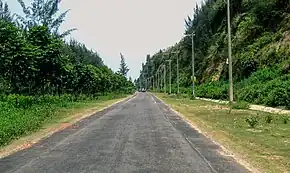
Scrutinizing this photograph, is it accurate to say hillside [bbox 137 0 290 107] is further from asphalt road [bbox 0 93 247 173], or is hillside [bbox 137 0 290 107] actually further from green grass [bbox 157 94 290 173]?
asphalt road [bbox 0 93 247 173]

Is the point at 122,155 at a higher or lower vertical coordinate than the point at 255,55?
lower

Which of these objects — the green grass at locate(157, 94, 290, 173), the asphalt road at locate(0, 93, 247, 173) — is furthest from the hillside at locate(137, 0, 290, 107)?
the asphalt road at locate(0, 93, 247, 173)

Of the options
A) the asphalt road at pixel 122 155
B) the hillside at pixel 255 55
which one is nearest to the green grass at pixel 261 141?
the asphalt road at pixel 122 155

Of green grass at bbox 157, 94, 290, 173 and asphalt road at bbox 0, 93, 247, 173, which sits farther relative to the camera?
green grass at bbox 157, 94, 290, 173

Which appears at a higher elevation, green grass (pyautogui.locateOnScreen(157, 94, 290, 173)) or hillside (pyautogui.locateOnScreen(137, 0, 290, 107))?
hillside (pyautogui.locateOnScreen(137, 0, 290, 107))

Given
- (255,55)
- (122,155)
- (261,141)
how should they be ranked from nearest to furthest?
1. (122,155)
2. (261,141)
3. (255,55)

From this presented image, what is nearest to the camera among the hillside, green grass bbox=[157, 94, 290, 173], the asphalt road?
the asphalt road

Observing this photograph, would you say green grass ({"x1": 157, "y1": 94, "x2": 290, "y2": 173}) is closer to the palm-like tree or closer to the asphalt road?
the asphalt road

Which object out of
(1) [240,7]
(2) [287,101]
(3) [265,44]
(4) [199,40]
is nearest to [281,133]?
(2) [287,101]

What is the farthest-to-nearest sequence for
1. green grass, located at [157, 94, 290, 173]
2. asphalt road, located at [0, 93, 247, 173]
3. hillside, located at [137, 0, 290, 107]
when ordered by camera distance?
hillside, located at [137, 0, 290, 107] → green grass, located at [157, 94, 290, 173] → asphalt road, located at [0, 93, 247, 173]

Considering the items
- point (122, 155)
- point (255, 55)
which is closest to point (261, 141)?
point (122, 155)

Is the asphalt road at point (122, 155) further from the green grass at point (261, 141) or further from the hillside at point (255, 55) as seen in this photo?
the hillside at point (255, 55)

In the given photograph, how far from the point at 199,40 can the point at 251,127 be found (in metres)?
88.8

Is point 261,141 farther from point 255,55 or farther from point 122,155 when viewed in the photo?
point 255,55
